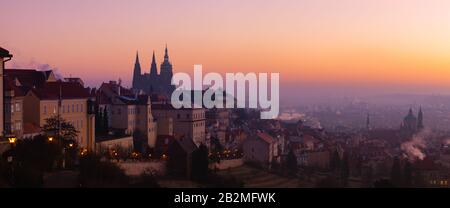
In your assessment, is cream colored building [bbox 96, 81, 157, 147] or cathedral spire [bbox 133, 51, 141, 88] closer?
cream colored building [bbox 96, 81, 157, 147]

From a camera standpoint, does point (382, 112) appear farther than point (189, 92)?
Yes

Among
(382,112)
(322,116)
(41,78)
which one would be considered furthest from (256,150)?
(382,112)

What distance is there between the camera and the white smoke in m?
85.4

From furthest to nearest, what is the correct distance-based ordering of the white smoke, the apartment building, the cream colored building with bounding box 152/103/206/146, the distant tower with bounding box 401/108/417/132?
the distant tower with bounding box 401/108/417/132 < the white smoke < the cream colored building with bounding box 152/103/206/146 < the apartment building

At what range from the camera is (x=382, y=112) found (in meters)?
194

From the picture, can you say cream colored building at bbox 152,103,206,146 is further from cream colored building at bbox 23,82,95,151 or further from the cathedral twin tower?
the cathedral twin tower

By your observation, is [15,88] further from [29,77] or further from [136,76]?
[136,76]

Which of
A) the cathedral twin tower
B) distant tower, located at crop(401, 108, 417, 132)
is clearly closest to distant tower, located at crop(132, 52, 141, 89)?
the cathedral twin tower

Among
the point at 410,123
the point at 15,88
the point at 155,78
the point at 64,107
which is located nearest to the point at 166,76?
the point at 155,78

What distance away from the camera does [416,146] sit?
103688 mm

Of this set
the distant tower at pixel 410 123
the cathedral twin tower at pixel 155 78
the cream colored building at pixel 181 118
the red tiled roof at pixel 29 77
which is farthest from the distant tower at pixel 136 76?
the red tiled roof at pixel 29 77
